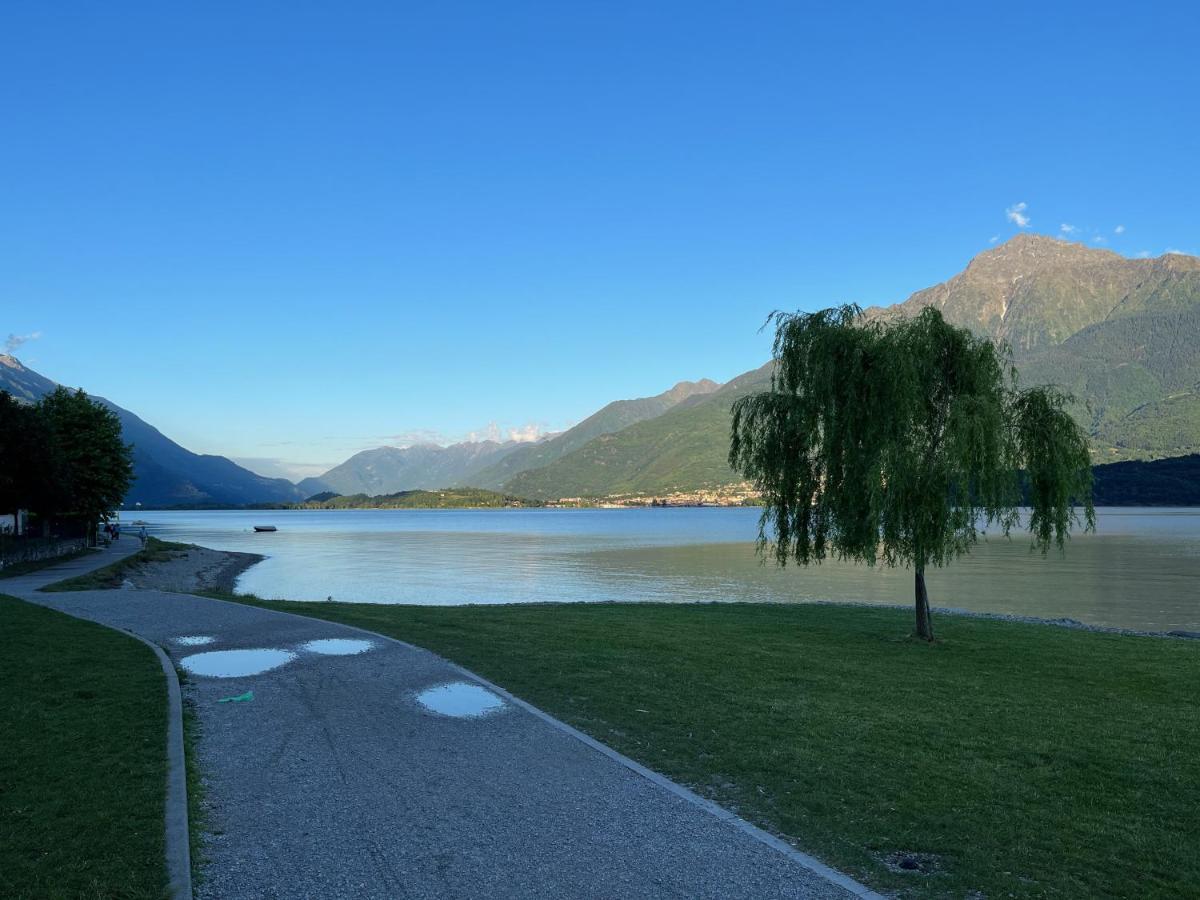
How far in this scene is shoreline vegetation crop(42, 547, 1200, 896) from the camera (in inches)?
273

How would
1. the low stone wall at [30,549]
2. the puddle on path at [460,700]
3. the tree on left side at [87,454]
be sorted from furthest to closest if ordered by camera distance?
the tree on left side at [87,454] → the low stone wall at [30,549] → the puddle on path at [460,700]

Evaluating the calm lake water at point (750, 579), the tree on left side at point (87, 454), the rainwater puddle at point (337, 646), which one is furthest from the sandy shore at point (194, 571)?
the rainwater puddle at point (337, 646)

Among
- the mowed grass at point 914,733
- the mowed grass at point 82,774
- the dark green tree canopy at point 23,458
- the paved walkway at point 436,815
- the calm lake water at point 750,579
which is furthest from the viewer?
the dark green tree canopy at point 23,458

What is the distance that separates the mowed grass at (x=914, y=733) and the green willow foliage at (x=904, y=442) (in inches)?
Result: 128

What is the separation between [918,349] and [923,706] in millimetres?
9754

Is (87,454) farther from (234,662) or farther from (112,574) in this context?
(234,662)

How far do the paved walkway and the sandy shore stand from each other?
30682mm

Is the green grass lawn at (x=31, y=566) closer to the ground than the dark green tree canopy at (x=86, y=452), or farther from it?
closer to the ground

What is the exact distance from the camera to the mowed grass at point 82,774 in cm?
595

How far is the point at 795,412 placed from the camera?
19781mm

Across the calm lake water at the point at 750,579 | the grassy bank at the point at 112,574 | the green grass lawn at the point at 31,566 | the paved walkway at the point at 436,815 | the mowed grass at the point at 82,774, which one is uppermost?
the mowed grass at the point at 82,774

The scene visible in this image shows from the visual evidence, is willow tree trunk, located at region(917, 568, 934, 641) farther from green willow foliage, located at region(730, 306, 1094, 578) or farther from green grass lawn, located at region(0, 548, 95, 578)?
green grass lawn, located at region(0, 548, 95, 578)

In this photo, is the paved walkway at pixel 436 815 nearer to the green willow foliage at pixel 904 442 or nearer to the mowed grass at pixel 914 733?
the mowed grass at pixel 914 733

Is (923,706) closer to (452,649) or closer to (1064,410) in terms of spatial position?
(452,649)
